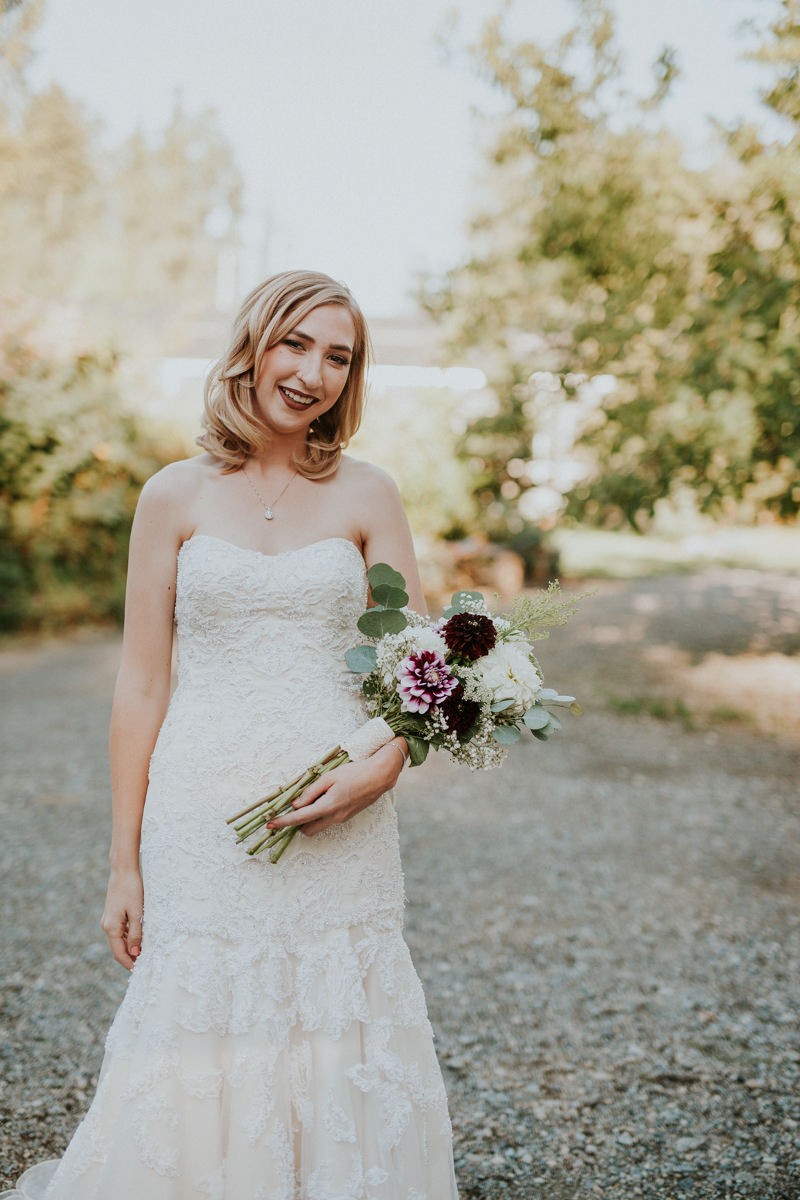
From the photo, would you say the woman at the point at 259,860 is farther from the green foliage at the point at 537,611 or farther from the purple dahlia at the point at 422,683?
the green foliage at the point at 537,611

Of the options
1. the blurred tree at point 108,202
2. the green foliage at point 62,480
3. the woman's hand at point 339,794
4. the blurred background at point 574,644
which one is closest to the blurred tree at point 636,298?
the blurred background at point 574,644

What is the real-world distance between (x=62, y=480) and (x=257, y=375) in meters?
11.0

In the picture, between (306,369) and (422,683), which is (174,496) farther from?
(422,683)

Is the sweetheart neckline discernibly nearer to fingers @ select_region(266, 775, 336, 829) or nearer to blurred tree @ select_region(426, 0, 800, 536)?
fingers @ select_region(266, 775, 336, 829)

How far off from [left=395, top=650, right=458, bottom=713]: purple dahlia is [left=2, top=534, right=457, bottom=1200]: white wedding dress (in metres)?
0.23

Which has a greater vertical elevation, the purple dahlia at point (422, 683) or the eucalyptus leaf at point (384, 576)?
the eucalyptus leaf at point (384, 576)

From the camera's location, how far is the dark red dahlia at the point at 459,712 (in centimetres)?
228

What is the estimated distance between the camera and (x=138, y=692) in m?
2.44

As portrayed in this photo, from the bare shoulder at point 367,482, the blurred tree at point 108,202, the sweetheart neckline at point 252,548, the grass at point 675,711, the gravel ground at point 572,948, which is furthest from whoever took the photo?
the blurred tree at point 108,202

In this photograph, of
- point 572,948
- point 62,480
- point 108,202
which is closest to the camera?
point 572,948

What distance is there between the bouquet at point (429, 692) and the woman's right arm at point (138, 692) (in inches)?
12.2

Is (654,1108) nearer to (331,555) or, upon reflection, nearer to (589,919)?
(589,919)

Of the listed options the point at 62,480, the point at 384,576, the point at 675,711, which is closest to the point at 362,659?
the point at 384,576

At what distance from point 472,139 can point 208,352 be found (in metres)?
16.2
